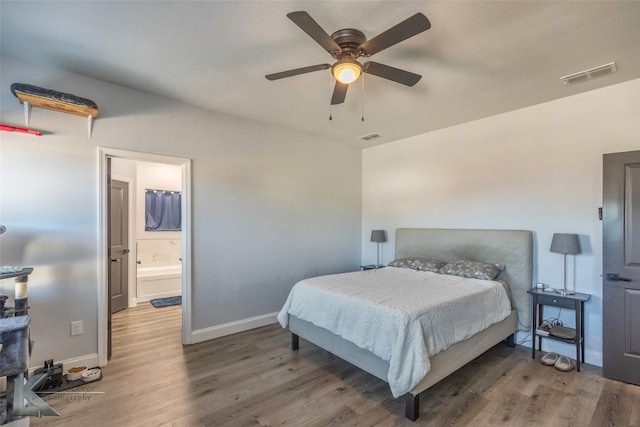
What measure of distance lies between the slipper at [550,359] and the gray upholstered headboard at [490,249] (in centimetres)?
31

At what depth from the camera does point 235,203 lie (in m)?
3.94

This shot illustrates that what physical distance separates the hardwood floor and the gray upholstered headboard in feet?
2.21

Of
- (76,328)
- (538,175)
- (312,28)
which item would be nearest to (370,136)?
(538,175)

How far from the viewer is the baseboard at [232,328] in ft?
11.8

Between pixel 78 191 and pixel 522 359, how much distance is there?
4.81m

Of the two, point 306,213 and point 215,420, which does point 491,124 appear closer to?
point 306,213

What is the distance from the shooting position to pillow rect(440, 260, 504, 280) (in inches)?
136

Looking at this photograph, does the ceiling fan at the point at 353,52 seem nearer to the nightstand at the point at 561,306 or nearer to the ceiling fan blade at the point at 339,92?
the ceiling fan blade at the point at 339,92

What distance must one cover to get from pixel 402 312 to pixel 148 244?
5383 millimetres

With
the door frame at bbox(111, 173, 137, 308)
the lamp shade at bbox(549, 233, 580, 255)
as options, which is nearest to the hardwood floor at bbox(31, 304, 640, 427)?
the lamp shade at bbox(549, 233, 580, 255)

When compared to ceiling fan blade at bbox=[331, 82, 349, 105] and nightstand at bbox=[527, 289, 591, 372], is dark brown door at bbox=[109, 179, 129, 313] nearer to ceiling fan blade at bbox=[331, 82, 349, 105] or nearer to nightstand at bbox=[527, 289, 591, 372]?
ceiling fan blade at bbox=[331, 82, 349, 105]

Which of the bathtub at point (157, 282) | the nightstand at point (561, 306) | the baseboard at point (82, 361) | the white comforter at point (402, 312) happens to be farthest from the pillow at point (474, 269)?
the bathtub at point (157, 282)

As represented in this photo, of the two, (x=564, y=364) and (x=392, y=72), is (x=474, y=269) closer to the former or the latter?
(x=564, y=364)

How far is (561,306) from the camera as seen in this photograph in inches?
123
